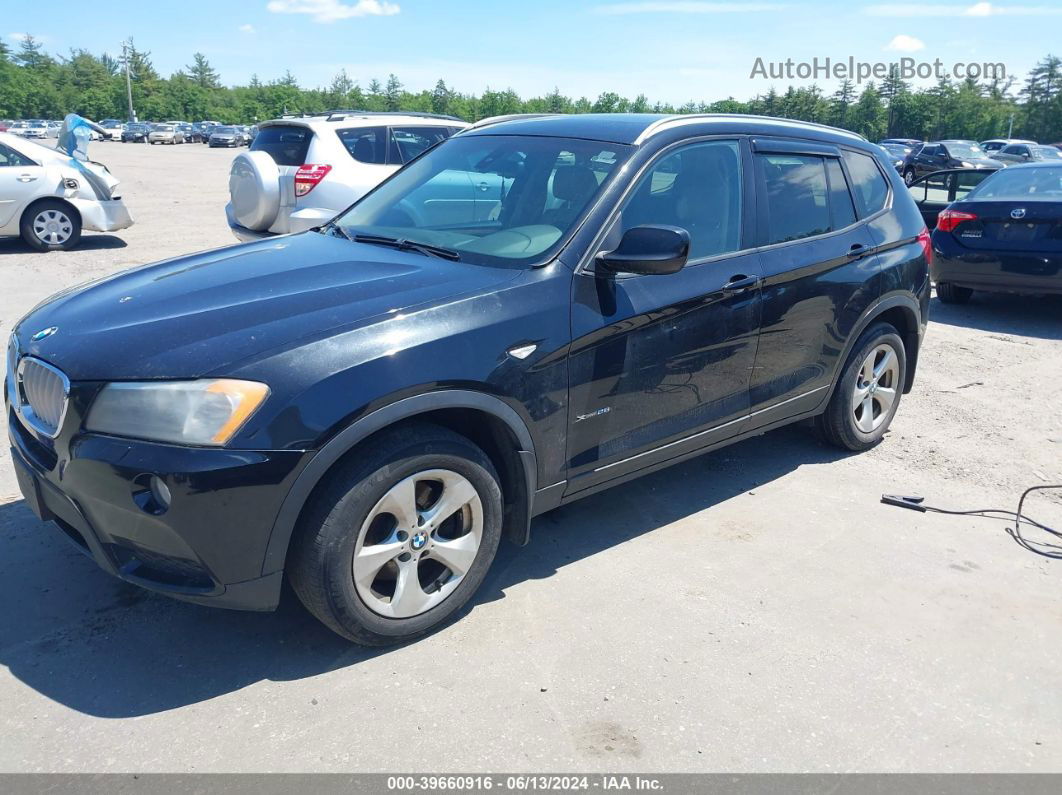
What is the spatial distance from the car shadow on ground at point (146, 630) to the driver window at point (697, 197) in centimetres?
139

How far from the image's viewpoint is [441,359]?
10.0ft

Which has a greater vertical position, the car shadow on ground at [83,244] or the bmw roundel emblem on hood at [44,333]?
the bmw roundel emblem on hood at [44,333]

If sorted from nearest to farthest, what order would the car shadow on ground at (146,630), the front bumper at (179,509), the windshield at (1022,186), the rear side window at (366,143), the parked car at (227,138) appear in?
the front bumper at (179,509) → the car shadow on ground at (146,630) → the windshield at (1022,186) → the rear side window at (366,143) → the parked car at (227,138)

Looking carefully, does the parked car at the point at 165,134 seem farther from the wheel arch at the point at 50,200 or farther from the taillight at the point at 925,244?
the taillight at the point at 925,244

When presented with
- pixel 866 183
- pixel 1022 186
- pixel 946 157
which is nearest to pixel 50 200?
pixel 866 183

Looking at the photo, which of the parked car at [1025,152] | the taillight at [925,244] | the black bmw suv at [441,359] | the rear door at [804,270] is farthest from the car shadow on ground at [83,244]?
the parked car at [1025,152]

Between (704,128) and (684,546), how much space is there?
76.0 inches

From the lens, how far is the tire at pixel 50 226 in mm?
11555

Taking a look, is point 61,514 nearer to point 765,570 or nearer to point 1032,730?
point 765,570

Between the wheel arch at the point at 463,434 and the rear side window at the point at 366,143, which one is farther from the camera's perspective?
the rear side window at the point at 366,143

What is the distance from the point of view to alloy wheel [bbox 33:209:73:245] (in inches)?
457

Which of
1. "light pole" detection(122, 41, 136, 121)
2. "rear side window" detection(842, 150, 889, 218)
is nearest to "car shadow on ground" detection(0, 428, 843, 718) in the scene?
"rear side window" detection(842, 150, 889, 218)

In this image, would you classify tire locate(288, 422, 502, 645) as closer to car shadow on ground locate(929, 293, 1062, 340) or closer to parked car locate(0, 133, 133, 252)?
car shadow on ground locate(929, 293, 1062, 340)

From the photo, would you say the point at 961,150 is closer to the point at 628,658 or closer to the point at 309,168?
the point at 309,168
